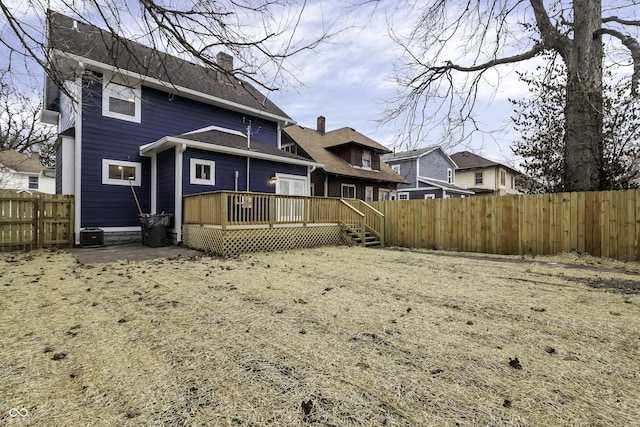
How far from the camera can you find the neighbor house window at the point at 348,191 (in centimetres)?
1751

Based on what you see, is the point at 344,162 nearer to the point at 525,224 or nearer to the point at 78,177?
the point at 525,224

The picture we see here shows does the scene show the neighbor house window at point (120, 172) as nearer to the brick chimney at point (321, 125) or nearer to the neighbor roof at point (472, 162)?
A: the brick chimney at point (321, 125)

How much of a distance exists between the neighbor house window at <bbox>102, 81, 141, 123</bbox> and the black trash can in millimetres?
3574

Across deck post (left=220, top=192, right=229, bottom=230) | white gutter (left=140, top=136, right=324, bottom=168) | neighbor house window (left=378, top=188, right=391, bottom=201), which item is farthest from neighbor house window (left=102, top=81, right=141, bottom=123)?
neighbor house window (left=378, top=188, right=391, bottom=201)

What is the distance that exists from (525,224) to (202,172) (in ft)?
32.6

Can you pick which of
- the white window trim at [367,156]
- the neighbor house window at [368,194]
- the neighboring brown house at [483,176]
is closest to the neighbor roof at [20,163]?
the white window trim at [367,156]

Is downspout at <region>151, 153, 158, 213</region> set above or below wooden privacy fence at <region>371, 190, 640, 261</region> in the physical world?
above

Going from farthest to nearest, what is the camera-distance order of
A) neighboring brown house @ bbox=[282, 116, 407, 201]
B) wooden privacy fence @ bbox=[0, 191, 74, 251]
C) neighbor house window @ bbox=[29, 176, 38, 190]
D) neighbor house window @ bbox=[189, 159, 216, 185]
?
neighbor house window @ bbox=[29, 176, 38, 190] < neighboring brown house @ bbox=[282, 116, 407, 201] < neighbor house window @ bbox=[189, 159, 216, 185] < wooden privacy fence @ bbox=[0, 191, 74, 251]

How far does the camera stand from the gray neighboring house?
22984 mm

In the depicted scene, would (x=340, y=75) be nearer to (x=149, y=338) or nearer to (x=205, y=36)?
(x=205, y=36)

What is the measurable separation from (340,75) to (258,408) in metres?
5.59

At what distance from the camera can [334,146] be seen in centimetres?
1858

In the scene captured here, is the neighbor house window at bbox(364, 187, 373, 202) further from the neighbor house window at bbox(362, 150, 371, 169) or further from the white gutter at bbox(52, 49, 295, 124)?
the white gutter at bbox(52, 49, 295, 124)

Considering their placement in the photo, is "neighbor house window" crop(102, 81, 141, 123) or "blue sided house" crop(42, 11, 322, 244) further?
"neighbor house window" crop(102, 81, 141, 123)
